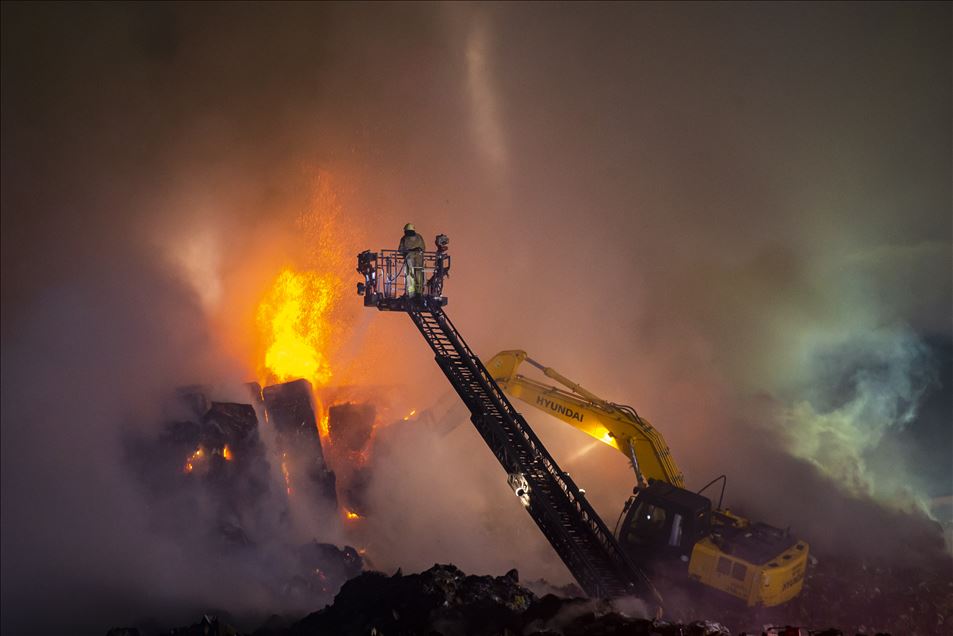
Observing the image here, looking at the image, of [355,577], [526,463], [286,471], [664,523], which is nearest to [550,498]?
[526,463]

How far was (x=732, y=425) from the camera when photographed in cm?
2264

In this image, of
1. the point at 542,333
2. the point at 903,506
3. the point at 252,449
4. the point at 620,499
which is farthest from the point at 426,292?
the point at 903,506

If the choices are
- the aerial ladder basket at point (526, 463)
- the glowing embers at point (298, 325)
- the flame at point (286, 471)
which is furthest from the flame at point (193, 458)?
the glowing embers at point (298, 325)

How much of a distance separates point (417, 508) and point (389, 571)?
8.17ft

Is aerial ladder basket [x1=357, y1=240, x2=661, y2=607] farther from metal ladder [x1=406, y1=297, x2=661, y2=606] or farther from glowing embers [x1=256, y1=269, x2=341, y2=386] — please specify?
glowing embers [x1=256, y1=269, x2=341, y2=386]

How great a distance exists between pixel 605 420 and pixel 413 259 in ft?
18.0

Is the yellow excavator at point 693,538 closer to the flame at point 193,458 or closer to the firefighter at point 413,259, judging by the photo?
the firefighter at point 413,259

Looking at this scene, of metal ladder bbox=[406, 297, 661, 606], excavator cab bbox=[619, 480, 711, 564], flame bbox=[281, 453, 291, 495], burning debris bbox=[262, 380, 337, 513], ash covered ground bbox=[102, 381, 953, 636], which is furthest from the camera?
burning debris bbox=[262, 380, 337, 513]

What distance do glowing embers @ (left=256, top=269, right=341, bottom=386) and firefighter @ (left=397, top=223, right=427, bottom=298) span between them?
1009cm

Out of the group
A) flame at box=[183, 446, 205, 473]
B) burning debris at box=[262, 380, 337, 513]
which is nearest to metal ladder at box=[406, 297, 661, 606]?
burning debris at box=[262, 380, 337, 513]

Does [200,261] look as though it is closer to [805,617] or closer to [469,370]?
[469,370]

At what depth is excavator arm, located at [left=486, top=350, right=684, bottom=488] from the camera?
15.4 m

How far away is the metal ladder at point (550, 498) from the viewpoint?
43.8 ft

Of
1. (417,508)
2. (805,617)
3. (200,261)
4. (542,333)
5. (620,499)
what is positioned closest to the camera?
(805,617)
